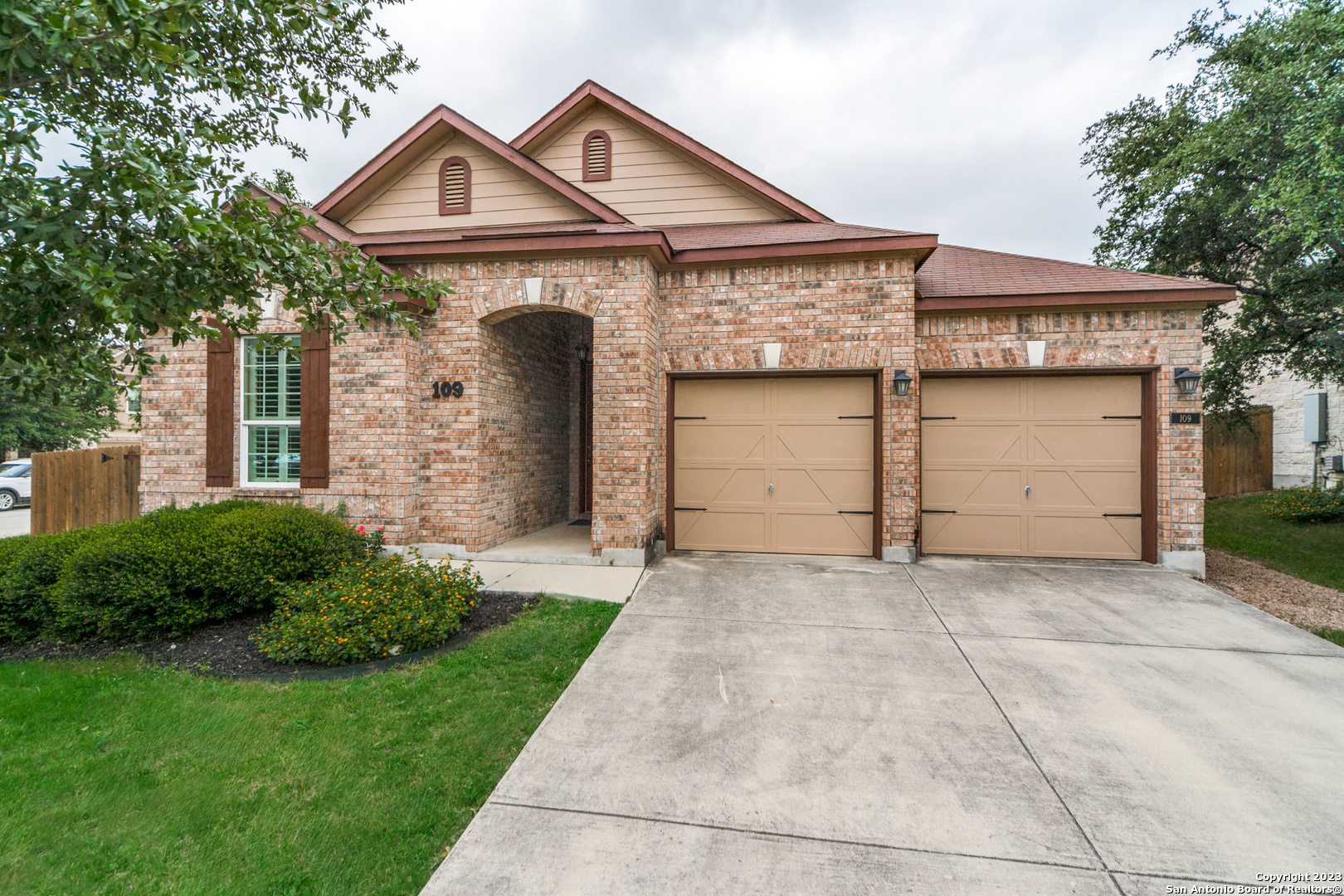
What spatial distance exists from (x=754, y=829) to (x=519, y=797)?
3.56ft

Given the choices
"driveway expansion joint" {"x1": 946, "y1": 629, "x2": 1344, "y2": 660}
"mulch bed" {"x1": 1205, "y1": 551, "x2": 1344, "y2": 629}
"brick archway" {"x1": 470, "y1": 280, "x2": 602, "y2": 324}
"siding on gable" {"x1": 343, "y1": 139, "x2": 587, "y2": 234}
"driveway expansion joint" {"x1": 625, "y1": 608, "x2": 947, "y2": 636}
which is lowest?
"mulch bed" {"x1": 1205, "y1": 551, "x2": 1344, "y2": 629}

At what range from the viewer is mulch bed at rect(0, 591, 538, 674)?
3.97 meters

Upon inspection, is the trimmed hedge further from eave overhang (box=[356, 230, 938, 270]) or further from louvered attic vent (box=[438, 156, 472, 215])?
louvered attic vent (box=[438, 156, 472, 215])

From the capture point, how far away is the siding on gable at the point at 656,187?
29.7 feet

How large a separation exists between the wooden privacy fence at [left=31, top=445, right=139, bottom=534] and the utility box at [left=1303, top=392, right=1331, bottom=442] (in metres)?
22.2

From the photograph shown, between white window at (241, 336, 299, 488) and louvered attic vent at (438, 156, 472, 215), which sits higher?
louvered attic vent at (438, 156, 472, 215)

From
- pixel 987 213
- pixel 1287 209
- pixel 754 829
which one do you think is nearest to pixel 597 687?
pixel 754 829

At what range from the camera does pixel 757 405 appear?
7000mm

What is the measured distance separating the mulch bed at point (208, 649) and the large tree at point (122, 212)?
213 centimetres

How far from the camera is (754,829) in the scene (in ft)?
7.62

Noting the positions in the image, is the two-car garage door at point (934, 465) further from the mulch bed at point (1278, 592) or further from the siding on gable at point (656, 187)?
the siding on gable at point (656, 187)

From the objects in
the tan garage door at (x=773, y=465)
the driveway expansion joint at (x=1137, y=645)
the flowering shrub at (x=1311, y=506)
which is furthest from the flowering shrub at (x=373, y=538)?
the flowering shrub at (x=1311, y=506)

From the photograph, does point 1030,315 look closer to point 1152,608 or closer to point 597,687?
point 1152,608

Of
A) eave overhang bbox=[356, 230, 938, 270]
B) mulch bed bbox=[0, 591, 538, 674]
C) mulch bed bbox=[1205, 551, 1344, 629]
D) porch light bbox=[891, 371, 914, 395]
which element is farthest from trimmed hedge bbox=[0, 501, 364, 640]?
mulch bed bbox=[1205, 551, 1344, 629]
